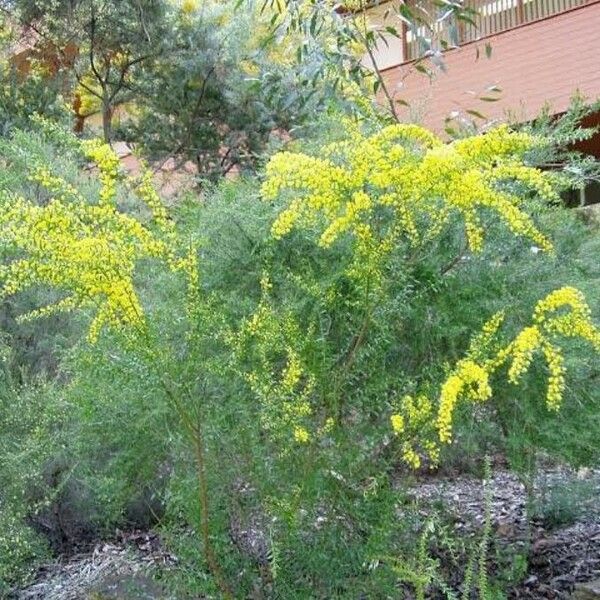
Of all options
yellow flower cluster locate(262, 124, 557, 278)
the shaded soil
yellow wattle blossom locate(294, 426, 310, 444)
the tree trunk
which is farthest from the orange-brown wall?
yellow wattle blossom locate(294, 426, 310, 444)

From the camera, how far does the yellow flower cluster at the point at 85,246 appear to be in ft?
9.78

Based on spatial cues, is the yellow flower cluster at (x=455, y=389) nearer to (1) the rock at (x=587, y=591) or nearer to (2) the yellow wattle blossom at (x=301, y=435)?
(2) the yellow wattle blossom at (x=301, y=435)

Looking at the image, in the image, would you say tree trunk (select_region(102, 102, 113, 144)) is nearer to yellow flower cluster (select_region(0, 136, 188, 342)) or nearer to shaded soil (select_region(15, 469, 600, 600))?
shaded soil (select_region(15, 469, 600, 600))

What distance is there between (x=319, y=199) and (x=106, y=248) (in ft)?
2.15

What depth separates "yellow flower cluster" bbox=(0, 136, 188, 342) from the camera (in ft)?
9.78

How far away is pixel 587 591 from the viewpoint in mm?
4176

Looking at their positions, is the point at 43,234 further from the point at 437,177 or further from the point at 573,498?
the point at 573,498

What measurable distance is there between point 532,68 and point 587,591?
28.5 ft

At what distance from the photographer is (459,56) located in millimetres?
12516

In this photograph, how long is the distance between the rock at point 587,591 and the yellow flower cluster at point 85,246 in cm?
223

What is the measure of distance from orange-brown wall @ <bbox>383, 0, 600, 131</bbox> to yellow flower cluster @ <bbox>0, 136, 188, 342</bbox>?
8032 millimetres

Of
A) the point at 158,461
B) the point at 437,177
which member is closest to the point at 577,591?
the point at 158,461

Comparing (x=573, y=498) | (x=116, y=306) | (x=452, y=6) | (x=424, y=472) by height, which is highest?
(x=452, y=6)

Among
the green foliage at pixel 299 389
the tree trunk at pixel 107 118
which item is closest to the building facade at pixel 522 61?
the tree trunk at pixel 107 118
